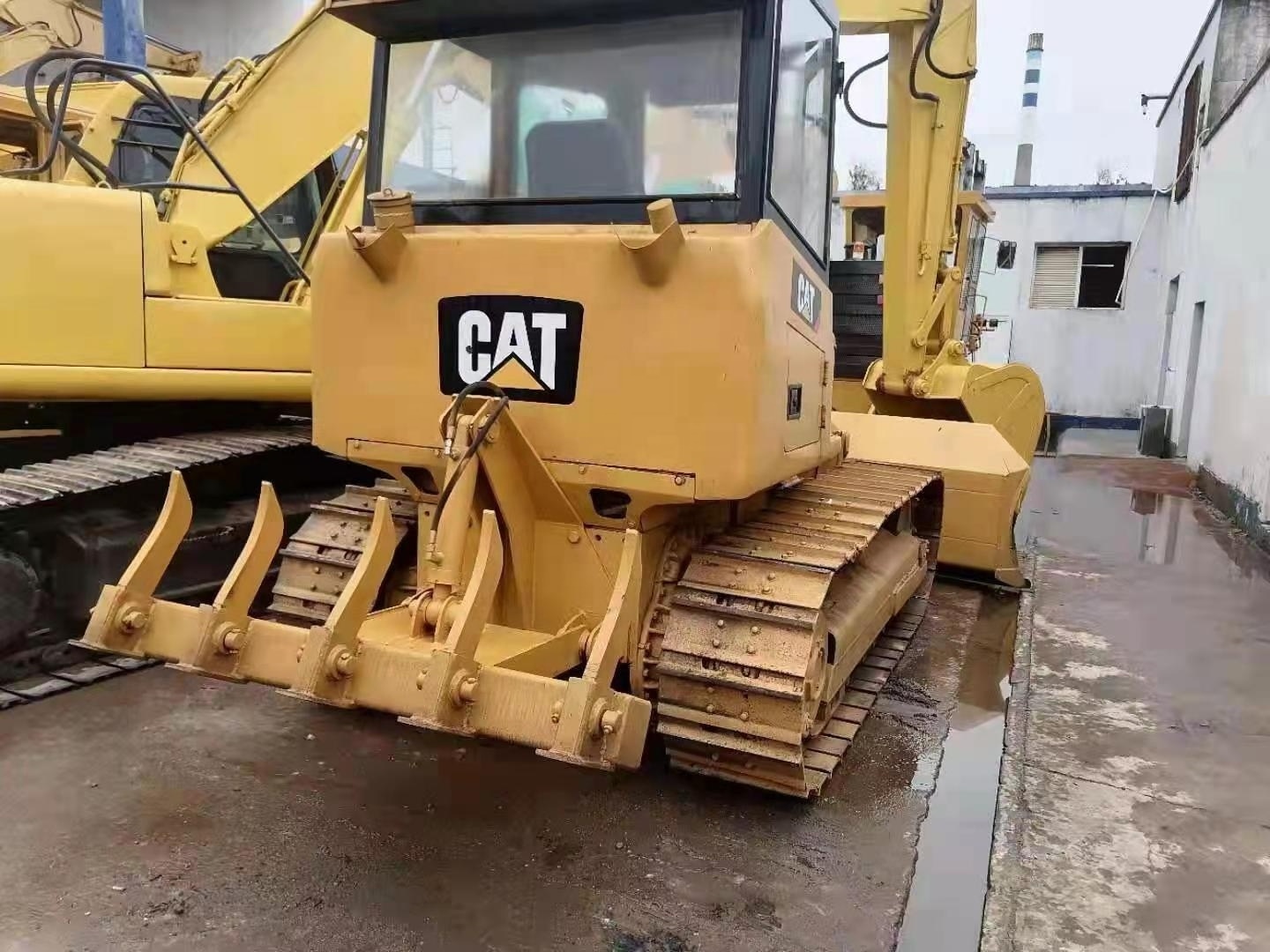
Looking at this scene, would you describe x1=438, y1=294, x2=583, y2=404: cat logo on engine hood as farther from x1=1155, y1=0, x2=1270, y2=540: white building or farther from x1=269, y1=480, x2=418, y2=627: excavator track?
x1=1155, y1=0, x2=1270, y2=540: white building

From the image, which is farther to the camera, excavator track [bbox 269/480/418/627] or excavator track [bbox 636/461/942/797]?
excavator track [bbox 269/480/418/627]

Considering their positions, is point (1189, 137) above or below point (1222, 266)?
above

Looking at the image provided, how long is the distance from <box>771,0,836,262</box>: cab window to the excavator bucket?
1.20 meters

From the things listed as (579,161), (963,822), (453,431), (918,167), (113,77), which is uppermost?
(918,167)

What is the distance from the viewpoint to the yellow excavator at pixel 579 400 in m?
2.91

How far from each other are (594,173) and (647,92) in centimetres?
29

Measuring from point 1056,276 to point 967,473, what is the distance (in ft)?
46.8

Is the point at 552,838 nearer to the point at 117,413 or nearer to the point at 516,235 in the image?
the point at 516,235

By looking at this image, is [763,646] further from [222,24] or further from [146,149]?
[222,24]

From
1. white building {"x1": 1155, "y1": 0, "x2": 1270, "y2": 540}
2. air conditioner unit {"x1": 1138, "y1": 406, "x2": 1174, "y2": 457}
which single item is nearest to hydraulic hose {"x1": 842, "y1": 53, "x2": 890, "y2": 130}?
white building {"x1": 1155, "y1": 0, "x2": 1270, "y2": 540}

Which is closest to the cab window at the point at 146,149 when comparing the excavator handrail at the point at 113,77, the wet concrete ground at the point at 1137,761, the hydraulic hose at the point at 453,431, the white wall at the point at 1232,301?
the excavator handrail at the point at 113,77

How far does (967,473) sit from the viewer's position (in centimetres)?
642

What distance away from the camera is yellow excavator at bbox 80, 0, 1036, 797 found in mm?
2906

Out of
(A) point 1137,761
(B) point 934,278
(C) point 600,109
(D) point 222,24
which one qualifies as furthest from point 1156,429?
(D) point 222,24
